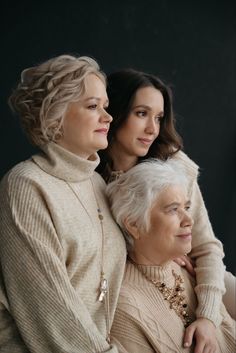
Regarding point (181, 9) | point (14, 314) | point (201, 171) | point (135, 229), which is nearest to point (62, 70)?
point (135, 229)

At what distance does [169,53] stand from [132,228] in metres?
1.83

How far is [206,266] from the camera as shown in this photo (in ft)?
7.28

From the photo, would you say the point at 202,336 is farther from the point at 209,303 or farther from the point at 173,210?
the point at 173,210

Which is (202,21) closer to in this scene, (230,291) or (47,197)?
(230,291)

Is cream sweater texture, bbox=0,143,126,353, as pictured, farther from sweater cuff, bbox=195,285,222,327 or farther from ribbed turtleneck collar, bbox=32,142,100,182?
sweater cuff, bbox=195,285,222,327

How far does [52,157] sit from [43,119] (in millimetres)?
128

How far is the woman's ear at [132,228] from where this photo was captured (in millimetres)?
1917

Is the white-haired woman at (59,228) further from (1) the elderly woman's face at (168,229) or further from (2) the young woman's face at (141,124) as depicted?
(2) the young woman's face at (141,124)

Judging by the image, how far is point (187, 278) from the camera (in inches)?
85.7

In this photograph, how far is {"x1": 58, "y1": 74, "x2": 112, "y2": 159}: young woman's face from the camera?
180 cm

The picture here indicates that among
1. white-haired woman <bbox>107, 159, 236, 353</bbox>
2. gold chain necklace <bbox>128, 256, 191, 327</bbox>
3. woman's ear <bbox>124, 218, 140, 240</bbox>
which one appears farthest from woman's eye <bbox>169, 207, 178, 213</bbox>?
gold chain necklace <bbox>128, 256, 191, 327</bbox>

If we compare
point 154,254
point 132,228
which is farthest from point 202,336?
point 132,228

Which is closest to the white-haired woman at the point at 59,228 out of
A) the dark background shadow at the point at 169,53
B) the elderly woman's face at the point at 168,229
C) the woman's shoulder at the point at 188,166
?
the elderly woman's face at the point at 168,229

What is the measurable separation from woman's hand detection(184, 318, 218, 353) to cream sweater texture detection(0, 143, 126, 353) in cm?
32
